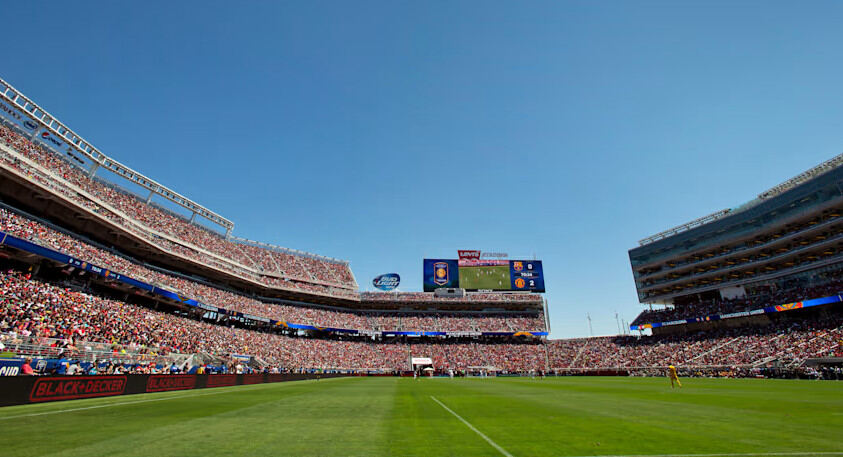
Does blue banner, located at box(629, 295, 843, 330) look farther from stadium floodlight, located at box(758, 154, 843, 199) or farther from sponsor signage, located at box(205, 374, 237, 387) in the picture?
sponsor signage, located at box(205, 374, 237, 387)

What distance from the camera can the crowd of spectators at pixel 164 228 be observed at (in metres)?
34.2

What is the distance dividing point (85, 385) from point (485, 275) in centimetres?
6631

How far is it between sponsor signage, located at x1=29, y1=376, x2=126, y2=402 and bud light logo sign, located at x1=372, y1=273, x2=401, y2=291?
61778 millimetres

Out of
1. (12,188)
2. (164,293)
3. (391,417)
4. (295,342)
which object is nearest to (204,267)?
(164,293)

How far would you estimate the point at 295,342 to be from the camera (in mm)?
59812

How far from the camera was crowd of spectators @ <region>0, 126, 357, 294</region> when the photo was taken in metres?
34.2

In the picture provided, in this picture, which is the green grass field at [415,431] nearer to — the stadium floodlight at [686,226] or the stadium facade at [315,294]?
the stadium facade at [315,294]

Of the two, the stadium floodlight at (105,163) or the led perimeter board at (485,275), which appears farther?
the led perimeter board at (485,275)

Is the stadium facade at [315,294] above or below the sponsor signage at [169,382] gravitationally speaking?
above

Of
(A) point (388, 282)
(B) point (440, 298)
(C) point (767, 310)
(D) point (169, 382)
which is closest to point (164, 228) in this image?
(D) point (169, 382)

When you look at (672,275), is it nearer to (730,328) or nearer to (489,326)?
(730,328)

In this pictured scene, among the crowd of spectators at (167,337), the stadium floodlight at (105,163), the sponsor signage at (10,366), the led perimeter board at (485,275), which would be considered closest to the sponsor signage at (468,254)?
the led perimeter board at (485,275)

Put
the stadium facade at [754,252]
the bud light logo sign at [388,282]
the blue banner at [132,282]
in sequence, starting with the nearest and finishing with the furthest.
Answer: the blue banner at [132,282] → the stadium facade at [754,252] → the bud light logo sign at [388,282]

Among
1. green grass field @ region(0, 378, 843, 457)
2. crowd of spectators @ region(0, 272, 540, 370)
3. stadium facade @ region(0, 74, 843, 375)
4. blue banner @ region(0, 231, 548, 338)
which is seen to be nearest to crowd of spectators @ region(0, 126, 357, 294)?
stadium facade @ region(0, 74, 843, 375)
